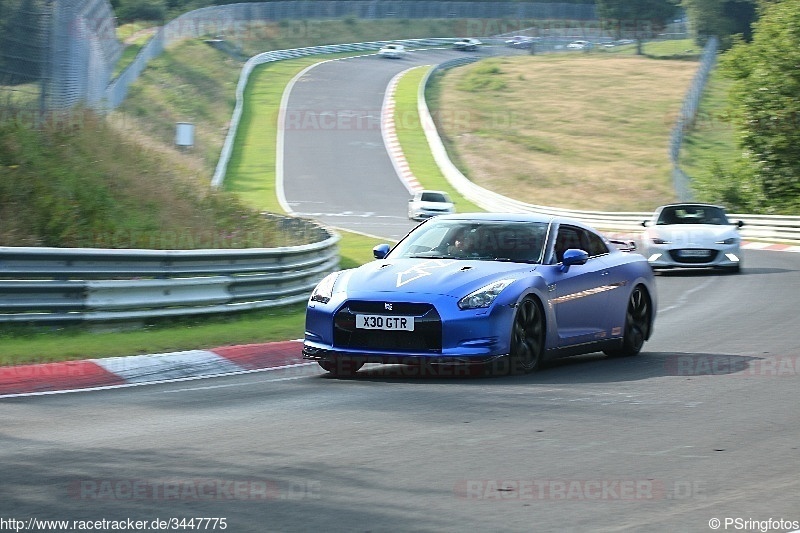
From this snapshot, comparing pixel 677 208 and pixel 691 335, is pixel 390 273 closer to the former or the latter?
pixel 691 335

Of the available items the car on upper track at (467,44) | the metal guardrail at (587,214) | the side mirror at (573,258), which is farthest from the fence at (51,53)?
the car on upper track at (467,44)

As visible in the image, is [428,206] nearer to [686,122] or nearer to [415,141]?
[415,141]

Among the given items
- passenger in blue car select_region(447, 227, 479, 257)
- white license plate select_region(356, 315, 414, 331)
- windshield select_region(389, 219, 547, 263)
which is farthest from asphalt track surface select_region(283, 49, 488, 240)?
white license plate select_region(356, 315, 414, 331)

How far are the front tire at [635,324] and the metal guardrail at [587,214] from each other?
17325mm

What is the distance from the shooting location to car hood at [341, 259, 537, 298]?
33.7 ft

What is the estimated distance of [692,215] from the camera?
2539 cm

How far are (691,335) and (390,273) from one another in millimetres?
5153

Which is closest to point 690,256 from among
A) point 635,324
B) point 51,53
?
point 635,324

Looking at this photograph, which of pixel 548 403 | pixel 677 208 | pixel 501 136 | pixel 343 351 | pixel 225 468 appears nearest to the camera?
pixel 225 468

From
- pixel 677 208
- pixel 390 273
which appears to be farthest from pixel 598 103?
pixel 390 273

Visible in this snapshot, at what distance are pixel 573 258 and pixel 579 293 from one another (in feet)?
1.34

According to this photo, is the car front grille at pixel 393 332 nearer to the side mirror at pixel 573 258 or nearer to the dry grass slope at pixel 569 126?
the side mirror at pixel 573 258

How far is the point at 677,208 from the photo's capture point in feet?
83.2

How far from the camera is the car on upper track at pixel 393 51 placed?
310 feet
